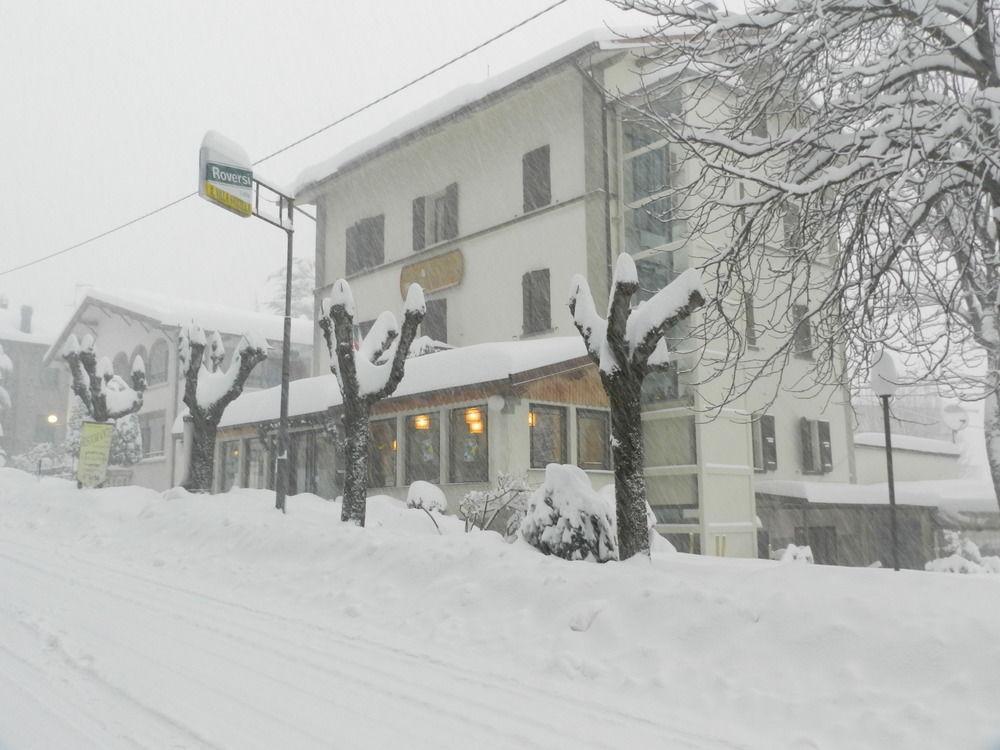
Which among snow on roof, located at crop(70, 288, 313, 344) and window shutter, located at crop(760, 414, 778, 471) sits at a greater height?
snow on roof, located at crop(70, 288, 313, 344)

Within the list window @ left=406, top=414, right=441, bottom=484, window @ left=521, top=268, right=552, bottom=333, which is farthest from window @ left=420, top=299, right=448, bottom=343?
window @ left=406, top=414, right=441, bottom=484

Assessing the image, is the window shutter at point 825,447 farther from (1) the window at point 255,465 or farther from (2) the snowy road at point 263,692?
(2) the snowy road at point 263,692

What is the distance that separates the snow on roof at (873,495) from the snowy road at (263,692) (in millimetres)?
15650

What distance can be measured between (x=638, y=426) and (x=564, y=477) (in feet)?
3.75

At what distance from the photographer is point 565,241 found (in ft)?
64.8

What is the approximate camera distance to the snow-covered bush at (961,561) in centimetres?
1415

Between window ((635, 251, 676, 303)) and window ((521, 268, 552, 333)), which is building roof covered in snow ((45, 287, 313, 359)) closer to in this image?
window ((521, 268, 552, 333))

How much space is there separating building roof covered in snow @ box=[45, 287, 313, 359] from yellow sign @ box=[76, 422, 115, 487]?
34.6 feet

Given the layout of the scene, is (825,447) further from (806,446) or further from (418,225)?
(418,225)

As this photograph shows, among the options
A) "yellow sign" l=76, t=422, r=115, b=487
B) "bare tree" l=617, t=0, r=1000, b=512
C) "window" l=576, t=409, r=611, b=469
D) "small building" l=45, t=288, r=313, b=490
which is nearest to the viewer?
"bare tree" l=617, t=0, r=1000, b=512

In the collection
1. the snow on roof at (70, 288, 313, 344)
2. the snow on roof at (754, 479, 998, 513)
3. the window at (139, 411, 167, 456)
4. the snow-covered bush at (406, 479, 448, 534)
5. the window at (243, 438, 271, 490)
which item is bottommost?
the snow on roof at (754, 479, 998, 513)

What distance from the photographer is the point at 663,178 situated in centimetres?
1998

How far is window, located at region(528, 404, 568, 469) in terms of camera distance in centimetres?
1658

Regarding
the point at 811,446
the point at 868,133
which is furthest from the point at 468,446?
the point at 868,133
